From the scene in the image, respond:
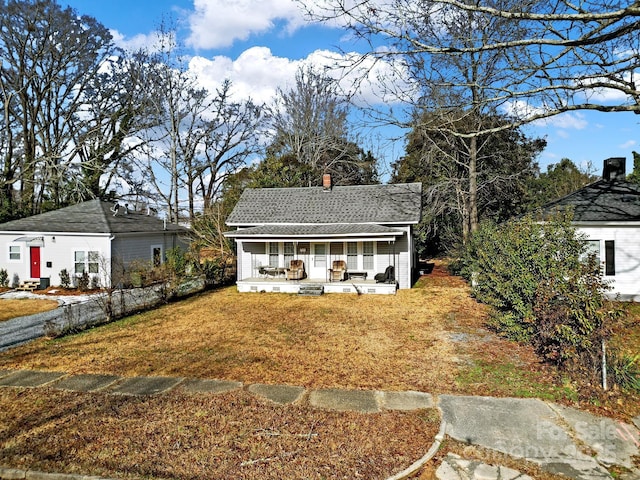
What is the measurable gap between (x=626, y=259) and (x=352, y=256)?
10341mm

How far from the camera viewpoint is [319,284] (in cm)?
1680

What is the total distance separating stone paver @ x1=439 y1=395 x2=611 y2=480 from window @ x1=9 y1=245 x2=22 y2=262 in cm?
2042

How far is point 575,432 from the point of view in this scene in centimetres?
505

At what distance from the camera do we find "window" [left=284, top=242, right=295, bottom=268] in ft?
60.6

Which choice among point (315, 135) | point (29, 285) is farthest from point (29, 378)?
point (315, 135)

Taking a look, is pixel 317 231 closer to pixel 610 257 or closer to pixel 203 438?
pixel 610 257

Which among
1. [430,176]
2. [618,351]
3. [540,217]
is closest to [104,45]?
[430,176]

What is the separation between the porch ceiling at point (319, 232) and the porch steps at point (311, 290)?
6.62 ft

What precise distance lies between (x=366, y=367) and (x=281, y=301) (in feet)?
25.7

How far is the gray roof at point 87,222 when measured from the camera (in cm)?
1838

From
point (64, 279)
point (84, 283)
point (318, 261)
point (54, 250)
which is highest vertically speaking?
point (54, 250)

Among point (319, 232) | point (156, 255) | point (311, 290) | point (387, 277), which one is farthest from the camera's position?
point (156, 255)

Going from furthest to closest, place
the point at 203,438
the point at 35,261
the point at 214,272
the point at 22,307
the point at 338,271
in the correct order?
the point at 214,272 → the point at 35,261 → the point at 338,271 → the point at 22,307 → the point at 203,438

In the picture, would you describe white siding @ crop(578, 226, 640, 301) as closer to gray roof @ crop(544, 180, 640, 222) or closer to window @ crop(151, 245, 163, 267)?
gray roof @ crop(544, 180, 640, 222)
